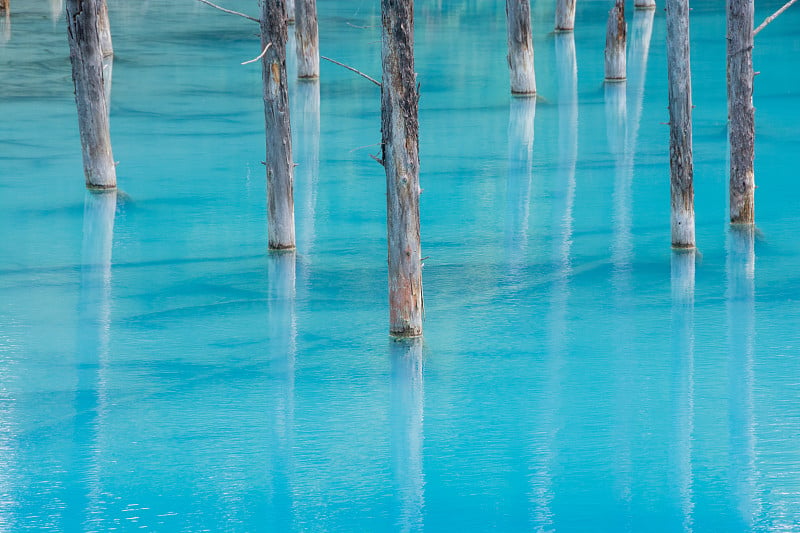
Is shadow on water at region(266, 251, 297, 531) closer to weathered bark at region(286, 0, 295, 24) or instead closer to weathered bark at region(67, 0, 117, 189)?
weathered bark at region(67, 0, 117, 189)

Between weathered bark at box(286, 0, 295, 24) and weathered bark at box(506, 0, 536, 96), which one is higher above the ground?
weathered bark at box(286, 0, 295, 24)

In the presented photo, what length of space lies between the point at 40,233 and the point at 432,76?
32.7 feet

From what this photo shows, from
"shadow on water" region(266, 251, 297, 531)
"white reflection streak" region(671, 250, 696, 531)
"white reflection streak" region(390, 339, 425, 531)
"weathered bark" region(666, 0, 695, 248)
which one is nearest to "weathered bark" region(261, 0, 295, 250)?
"shadow on water" region(266, 251, 297, 531)

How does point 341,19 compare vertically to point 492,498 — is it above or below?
above

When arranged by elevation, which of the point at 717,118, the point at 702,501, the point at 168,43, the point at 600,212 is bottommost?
the point at 702,501

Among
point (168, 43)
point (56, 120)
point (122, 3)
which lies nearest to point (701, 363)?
point (56, 120)

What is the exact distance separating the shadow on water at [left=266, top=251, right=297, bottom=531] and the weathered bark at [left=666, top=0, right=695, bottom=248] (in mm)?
3137

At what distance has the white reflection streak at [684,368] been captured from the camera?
624 cm

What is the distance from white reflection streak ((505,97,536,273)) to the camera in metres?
10.5

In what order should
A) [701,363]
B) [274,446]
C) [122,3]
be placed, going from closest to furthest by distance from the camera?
[274,446], [701,363], [122,3]

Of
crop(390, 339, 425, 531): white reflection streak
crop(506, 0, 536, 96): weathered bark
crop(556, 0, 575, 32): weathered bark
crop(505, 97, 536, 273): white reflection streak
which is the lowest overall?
crop(390, 339, 425, 531): white reflection streak

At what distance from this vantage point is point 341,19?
26609 millimetres

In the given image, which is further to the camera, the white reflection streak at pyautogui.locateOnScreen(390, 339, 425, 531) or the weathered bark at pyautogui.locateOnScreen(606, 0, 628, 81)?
the weathered bark at pyautogui.locateOnScreen(606, 0, 628, 81)

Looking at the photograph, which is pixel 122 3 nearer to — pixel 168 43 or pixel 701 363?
pixel 168 43
